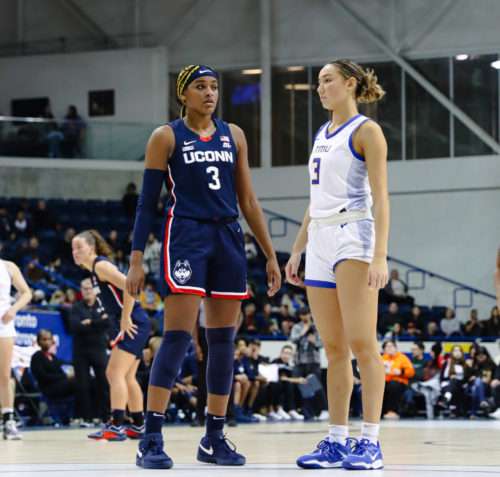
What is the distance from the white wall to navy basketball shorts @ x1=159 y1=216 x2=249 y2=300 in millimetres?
19079

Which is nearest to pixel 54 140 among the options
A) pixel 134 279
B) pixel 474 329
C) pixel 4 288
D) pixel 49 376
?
pixel 49 376

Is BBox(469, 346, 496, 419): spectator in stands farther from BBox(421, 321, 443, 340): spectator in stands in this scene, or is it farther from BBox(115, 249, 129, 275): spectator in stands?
BBox(115, 249, 129, 275): spectator in stands

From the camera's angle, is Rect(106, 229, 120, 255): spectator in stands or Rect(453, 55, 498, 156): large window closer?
Rect(106, 229, 120, 255): spectator in stands

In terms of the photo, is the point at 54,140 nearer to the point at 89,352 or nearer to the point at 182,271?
the point at 89,352

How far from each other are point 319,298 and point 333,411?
1.87ft

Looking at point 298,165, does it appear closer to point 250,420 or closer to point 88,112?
point 88,112

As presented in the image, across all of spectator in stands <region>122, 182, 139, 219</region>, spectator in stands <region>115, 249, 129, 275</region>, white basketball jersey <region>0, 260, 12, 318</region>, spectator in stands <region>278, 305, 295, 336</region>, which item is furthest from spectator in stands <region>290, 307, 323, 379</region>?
spectator in stands <region>122, 182, 139, 219</region>

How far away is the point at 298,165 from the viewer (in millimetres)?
22891

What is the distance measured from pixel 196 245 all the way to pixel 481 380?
1031 cm

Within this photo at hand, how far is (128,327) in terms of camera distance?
7262 millimetres

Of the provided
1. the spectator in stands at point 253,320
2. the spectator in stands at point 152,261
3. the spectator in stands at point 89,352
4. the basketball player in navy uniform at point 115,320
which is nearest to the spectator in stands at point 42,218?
the spectator in stands at point 152,261

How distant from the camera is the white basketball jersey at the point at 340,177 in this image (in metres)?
4.59

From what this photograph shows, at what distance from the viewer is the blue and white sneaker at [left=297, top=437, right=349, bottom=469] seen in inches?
173

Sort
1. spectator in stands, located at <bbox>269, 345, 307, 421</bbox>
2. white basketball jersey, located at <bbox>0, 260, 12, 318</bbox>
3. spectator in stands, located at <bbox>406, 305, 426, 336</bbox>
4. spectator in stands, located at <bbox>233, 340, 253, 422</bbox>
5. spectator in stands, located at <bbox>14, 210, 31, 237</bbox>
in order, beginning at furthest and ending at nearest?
spectator in stands, located at <bbox>14, 210, 31, 237</bbox> → spectator in stands, located at <bbox>406, 305, 426, 336</bbox> → spectator in stands, located at <bbox>269, 345, 307, 421</bbox> → spectator in stands, located at <bbox>233, 340, 253, 422</bbox> → white basketball jersey, located at <bbox>0, 260, 12, 318</bbox>
